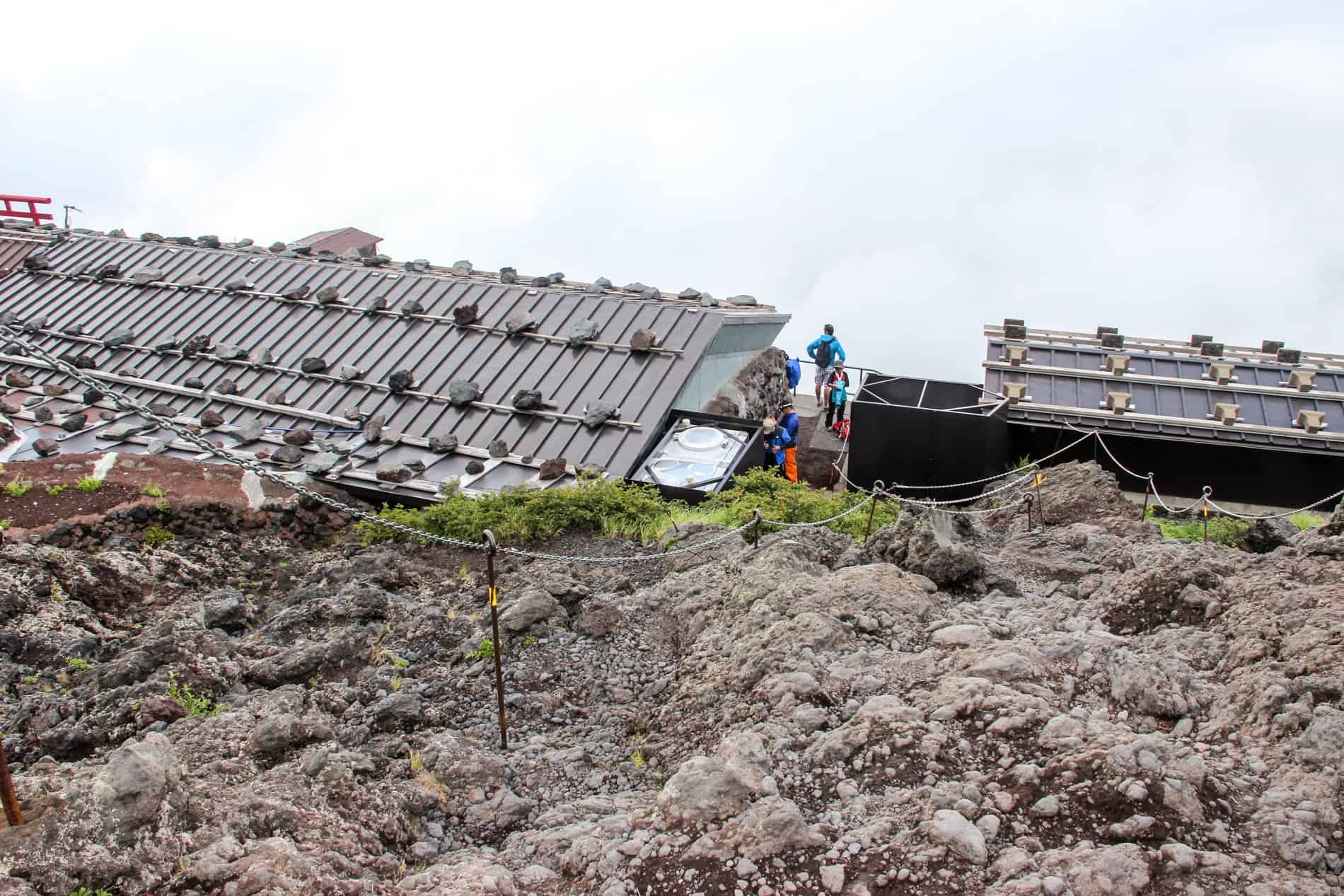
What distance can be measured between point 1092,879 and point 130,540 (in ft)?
38.6

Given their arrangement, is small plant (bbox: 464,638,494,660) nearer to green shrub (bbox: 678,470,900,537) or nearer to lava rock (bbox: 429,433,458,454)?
green shrub (bbox: 678,470,900,537)

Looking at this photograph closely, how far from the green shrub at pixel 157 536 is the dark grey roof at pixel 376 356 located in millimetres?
1891

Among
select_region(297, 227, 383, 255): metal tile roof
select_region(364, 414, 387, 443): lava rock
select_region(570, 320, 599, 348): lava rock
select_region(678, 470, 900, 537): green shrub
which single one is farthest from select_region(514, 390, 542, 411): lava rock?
select_region(297, 227, 383, 255): metal tile roof

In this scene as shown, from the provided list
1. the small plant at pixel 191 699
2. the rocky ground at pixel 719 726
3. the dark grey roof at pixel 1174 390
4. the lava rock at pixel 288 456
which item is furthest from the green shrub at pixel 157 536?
the dark grey roof at pixel 1174 390

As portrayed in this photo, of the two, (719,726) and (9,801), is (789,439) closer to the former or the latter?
(719,726)

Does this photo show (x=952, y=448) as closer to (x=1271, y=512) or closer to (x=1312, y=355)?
(x=1271, y=512)

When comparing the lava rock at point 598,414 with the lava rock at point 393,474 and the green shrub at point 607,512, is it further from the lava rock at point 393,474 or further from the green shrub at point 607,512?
Result: the lava rock at point 393,474

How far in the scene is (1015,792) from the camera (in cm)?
551

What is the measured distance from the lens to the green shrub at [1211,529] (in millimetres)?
12188

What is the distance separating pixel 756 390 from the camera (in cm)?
1945

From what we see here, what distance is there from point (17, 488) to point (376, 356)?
5.84 m

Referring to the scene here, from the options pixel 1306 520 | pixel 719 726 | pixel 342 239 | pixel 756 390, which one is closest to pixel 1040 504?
pixel 1306 520

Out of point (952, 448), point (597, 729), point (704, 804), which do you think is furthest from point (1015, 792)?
point (952, 448)

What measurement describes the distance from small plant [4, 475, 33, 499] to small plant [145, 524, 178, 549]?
1.84 metres
